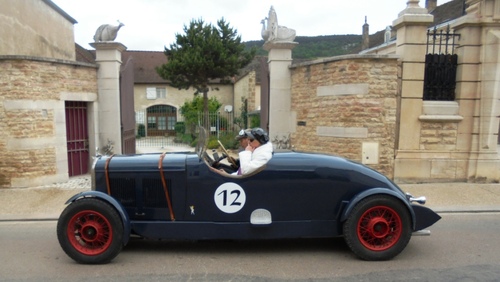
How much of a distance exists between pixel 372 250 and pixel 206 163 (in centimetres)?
216

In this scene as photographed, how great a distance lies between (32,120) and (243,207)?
6.15m

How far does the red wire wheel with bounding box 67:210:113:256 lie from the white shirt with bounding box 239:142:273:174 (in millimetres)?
1654

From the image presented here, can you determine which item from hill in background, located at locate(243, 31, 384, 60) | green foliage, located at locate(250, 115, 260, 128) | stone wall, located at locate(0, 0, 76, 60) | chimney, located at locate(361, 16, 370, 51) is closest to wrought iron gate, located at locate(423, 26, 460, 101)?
green foliage, located at locate(250, 115, 260, 128)

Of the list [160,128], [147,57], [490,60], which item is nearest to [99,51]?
[490,60]

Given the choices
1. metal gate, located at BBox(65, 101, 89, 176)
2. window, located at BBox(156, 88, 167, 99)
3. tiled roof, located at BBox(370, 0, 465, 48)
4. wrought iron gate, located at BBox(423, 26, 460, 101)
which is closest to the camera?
wrought iron gate, located at BBox(423, 26, 460, 101)

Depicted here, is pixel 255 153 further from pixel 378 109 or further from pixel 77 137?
pixel 77 137

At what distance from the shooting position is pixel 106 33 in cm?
906

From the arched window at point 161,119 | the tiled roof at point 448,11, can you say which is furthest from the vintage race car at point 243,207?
the arched window at point 161,119

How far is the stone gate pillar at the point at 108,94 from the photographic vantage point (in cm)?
909

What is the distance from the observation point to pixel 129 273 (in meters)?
3.83

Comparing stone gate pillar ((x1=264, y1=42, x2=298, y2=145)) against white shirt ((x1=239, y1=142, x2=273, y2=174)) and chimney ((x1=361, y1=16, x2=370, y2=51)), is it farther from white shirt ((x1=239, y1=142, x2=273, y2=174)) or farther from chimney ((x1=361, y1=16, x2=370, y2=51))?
chimney ((x1=361, y1=16, x2=370, y2=51))

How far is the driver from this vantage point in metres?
4.14

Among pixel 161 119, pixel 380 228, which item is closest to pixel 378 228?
pixel 380 228

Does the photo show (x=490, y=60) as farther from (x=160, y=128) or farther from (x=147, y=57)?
(x=147, y=57)
